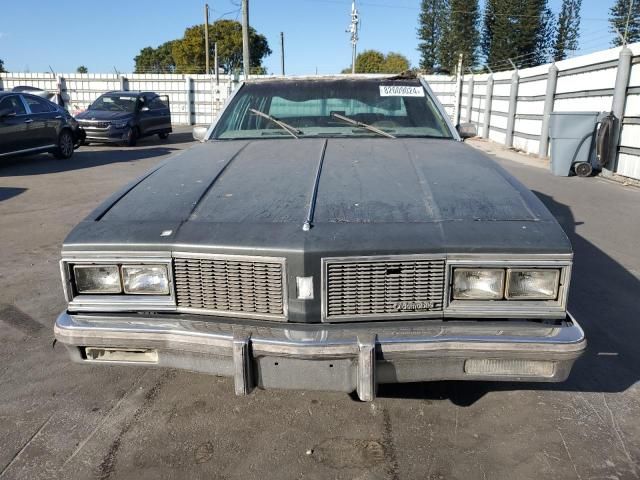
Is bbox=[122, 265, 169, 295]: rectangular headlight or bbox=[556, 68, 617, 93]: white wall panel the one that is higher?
bbox=[556, 68, 617, 93]: white wall panel

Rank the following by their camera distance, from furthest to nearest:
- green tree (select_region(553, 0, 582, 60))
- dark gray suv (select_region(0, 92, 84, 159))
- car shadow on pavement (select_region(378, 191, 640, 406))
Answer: green tree (select_region(553, 0, 582, 60))
dark gray suv (select_region(0, 92, 84, 159))
car shadow on pavement (select_region(378, 191, 640, 406))

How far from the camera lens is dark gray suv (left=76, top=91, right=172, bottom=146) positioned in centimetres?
1495

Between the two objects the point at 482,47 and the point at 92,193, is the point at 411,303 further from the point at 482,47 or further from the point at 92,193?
the point at 482,47

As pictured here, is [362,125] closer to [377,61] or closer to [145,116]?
[145,116]

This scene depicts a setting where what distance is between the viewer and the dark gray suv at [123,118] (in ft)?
49.1

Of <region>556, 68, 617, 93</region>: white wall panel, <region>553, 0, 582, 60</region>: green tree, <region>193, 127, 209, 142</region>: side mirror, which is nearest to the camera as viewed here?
<region>193, 127, 209, 142</region>: side mirror

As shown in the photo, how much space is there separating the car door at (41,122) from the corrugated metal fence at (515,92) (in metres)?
6.37

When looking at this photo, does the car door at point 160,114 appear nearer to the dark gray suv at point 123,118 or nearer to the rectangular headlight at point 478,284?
the dark gray suv at point 123,118

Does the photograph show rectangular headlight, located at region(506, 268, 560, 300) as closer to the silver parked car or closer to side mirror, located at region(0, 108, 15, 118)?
the silver parked car

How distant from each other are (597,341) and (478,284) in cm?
174

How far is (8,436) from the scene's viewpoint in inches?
101

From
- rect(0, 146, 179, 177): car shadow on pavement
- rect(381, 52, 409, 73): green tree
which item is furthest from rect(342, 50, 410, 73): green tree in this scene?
rect(0, 146, 179, 177): car shadow on pavement

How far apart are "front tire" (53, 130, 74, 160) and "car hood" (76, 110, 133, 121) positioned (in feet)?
8.45

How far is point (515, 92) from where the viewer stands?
15836 mm
